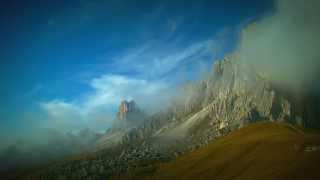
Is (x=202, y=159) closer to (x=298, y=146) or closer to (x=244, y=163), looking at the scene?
(x=244, y=163)

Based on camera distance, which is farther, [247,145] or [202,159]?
[202,159]

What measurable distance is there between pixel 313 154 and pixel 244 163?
33.1m

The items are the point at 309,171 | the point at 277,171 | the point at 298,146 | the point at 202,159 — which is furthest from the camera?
the point at 202,159

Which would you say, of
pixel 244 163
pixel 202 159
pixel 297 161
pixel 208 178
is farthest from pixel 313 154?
pixel 202 159

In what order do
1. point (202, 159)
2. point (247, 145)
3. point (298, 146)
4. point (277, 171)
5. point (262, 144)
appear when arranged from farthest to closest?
point (202, 159), point (247, 145), point (262, 144), point (298, 146), point (277, 171)

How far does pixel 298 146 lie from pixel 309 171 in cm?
2943

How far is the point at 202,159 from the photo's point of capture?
654 feet

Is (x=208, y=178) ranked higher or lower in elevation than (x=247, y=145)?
lower

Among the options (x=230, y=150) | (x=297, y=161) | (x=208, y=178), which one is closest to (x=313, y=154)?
(x=297, y=161)

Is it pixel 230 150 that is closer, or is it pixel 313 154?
pixel 313 154

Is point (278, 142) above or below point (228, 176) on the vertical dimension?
above

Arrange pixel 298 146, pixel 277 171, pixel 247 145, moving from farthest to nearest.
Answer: pixel 247 145 → pixel 298 146 → pixel 277 171

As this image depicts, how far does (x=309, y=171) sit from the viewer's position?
110938mm

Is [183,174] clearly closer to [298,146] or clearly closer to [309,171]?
[298,146]
